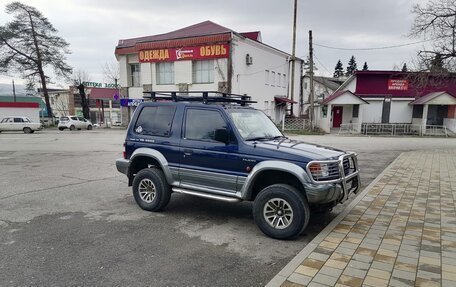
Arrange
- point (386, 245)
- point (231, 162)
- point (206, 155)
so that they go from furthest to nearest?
point (206, 155), point (231, 162), point (386, 245)

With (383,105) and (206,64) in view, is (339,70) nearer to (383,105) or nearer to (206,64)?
(383,105)

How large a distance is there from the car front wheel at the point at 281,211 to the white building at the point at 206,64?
→ 2519cm

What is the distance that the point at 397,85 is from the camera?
30734mm

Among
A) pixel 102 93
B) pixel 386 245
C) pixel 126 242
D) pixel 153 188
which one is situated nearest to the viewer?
pixel 386 245

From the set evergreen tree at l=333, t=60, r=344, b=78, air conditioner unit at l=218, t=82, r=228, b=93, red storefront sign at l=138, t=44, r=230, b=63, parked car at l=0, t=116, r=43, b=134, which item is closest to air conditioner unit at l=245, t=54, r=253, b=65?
red storefront sign at l=138, t=44, r=230, b=63

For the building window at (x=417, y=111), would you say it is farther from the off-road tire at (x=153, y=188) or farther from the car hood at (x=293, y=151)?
the off-road tire at (x=153, y=188)

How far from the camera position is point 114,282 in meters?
3.46

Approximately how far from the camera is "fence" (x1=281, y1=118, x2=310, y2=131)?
2992 centimetres

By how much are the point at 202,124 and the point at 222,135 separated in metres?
0.60

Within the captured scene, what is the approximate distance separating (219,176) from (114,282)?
7.38 feet

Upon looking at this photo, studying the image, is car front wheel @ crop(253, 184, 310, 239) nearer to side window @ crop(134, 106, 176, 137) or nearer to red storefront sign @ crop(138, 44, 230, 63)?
side window @ crop(134, 106, 176, 137)

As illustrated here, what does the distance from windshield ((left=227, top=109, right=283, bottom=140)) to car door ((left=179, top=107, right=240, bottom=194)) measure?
241 mm

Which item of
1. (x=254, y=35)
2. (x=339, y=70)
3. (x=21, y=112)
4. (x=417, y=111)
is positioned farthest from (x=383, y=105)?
(x=339, y=70)

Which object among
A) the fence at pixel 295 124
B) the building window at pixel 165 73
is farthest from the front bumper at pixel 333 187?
the building window at pixel 165 73
